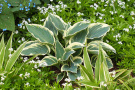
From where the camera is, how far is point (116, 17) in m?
3.83

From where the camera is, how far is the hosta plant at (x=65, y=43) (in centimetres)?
286

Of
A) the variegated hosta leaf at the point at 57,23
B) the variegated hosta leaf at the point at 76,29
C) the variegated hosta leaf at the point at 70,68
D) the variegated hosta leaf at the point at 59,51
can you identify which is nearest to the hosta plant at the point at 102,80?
the variegated hosta leaf at the point at 70,68

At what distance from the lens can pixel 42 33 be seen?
10.1 ft

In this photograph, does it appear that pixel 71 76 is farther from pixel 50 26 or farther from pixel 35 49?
pixel 50 26

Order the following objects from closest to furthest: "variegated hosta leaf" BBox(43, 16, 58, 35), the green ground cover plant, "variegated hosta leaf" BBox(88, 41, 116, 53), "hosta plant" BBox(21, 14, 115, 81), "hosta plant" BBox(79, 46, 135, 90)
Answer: "hosta plant" BBox(79, 46, 135, 90), the green ground cover plant, "hosta plant" BBox(21, 14, 115, 81), "variegated hosta leaf" BBox(88, 41, 116, 53), "variegated hosta leaf" BBox(43, 16, 58, 35)

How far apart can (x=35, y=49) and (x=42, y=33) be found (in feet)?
0.96

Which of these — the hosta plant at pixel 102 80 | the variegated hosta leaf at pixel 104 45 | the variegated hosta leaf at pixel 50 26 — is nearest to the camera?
the hosta plant at pixel 102 80

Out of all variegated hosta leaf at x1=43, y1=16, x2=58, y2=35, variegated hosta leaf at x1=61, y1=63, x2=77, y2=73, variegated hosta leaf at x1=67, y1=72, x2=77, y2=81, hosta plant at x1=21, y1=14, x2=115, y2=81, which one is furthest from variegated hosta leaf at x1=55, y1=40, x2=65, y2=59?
variegated hosta leaf at x1=43, y1=16, x2=58, y2=35

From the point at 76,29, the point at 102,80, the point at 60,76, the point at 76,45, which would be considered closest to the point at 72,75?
the point at 60,76

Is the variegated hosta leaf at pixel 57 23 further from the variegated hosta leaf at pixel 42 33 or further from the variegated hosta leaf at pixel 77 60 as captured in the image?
the variegated hosta leaf at pixel 77 60

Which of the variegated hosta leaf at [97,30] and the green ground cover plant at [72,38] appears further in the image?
the variegated hosta leaf at [97,30]

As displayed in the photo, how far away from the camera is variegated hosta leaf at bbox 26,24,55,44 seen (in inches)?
119

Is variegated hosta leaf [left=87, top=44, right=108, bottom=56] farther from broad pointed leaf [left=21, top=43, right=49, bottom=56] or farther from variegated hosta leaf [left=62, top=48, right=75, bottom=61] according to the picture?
broad pointed leaf [left=21, top=43, right=49, bottom=56]

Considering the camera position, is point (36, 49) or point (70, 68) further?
point (36, 49)
